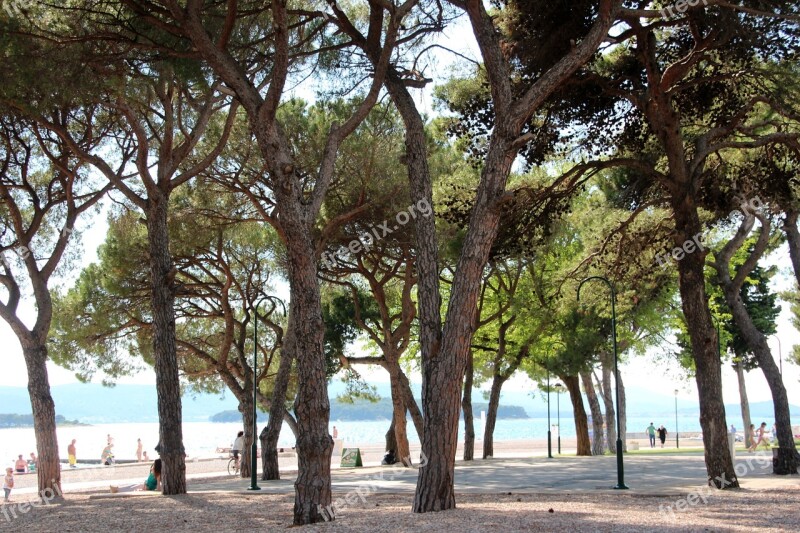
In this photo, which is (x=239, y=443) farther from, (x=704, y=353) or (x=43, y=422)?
(x=704, y=353)

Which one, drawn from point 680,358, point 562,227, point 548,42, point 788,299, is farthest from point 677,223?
point 788,299

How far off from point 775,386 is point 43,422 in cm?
1498

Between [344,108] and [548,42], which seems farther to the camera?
[344,108]

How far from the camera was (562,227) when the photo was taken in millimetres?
22953

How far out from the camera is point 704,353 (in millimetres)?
12867

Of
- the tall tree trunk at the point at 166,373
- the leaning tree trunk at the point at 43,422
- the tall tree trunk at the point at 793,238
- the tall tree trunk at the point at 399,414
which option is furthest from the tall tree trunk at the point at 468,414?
the leaning tree trunk at the point at 43,422

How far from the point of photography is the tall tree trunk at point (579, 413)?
96.6ft

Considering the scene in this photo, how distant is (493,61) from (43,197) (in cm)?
1258

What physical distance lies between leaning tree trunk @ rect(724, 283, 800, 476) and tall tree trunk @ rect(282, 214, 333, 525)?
1064 centimetres

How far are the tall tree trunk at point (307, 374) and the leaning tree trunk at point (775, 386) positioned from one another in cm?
1064

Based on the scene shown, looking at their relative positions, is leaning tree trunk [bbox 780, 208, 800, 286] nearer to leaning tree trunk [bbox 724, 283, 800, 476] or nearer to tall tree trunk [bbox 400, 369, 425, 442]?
leaning tree trunk [bbox 724, 283, 800, 476]

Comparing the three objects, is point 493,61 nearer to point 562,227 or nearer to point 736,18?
point 736,18

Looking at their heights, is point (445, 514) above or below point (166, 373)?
below

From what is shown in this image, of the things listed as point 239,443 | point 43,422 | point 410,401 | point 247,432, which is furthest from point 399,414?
point 43,422
